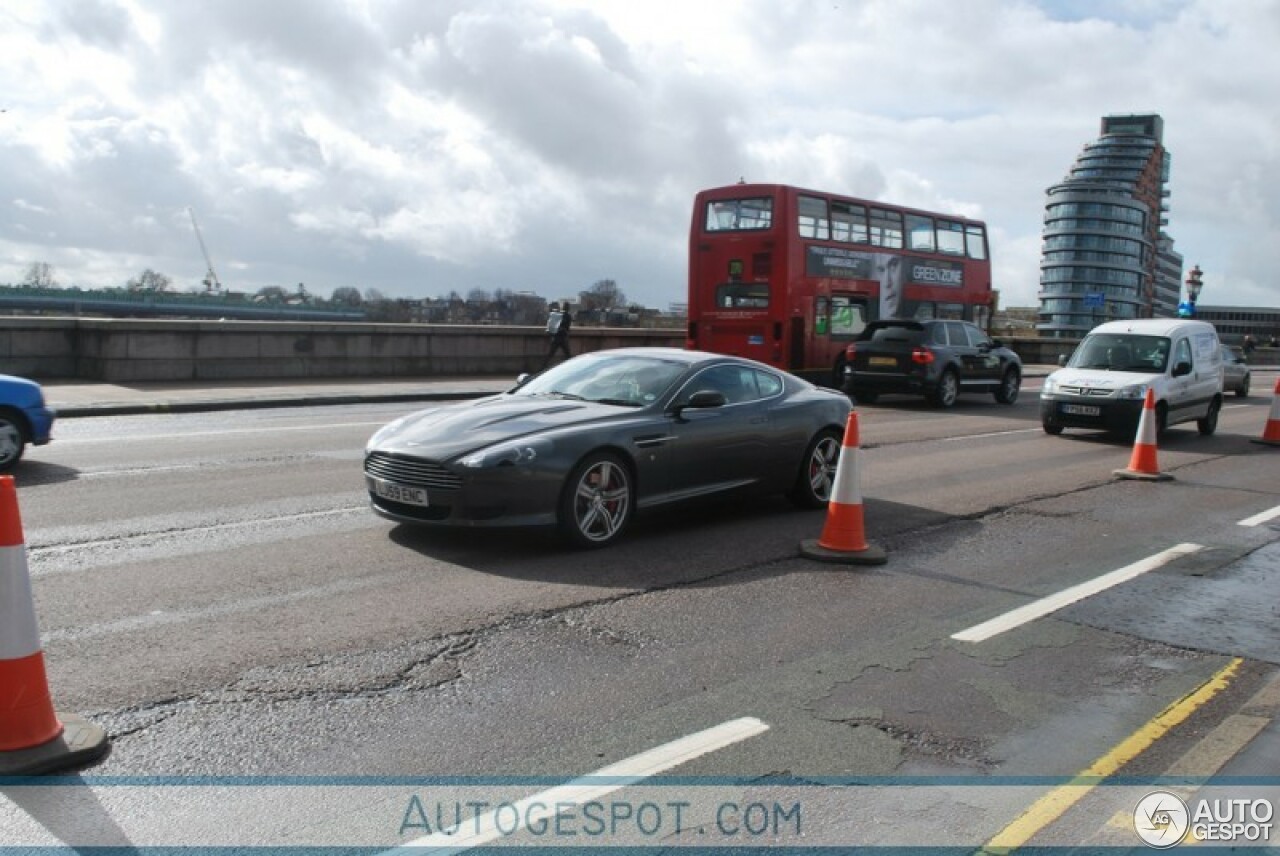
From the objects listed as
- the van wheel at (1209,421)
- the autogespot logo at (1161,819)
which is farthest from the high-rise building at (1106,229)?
the autogespot logo at (1161,819)

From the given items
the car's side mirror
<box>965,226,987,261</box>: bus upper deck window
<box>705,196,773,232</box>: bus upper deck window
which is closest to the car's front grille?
the car's side mirror

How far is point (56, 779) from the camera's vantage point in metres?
3.59

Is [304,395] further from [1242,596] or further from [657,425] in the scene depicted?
[1242,596]

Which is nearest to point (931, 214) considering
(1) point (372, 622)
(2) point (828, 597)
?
(2) point (828, 597)

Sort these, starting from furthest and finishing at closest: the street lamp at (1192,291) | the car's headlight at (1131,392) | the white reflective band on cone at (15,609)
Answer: the street lamp at (1192,291), the car's headlight at (1131,392), the white reflective band on cone at (15,609)

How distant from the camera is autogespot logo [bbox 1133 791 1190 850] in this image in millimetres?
3447

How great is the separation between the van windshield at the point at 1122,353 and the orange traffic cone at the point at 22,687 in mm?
A: 15854

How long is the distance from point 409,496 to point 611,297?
35704 mm

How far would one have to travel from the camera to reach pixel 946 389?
21172 mm

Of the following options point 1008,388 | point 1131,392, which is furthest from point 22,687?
point 1008,388

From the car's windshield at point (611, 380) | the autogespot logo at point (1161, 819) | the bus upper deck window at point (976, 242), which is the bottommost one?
the autogespot logo at point (1161, 819)

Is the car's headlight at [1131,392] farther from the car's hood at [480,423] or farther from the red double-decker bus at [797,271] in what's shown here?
the car's hood at [480,423]

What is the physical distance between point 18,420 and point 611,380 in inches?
232

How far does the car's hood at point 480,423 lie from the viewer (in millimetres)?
6992
